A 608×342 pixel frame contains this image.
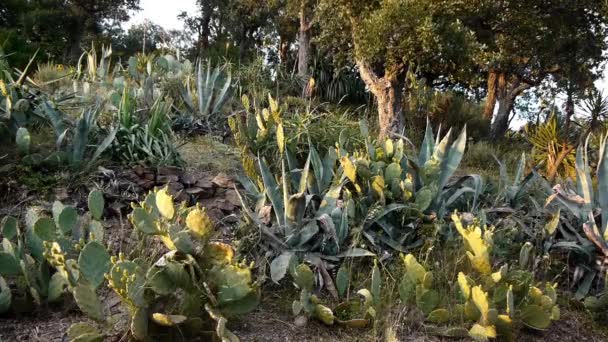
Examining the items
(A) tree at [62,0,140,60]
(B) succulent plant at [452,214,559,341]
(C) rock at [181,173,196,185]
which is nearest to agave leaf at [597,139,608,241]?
(B) succulent plant at [452,214,559,341]

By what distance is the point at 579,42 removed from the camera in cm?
1244

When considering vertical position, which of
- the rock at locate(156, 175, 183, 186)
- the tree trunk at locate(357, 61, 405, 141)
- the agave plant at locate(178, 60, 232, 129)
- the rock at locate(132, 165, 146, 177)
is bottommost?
the rock at locate(156, 175, 183, 186)

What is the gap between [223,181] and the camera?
4.89 meters

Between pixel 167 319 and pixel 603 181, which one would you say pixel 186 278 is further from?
pixel 603 181

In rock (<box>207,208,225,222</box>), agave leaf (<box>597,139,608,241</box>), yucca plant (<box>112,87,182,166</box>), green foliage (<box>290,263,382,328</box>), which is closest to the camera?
green foliage (<box>290,263,382,328</box>)

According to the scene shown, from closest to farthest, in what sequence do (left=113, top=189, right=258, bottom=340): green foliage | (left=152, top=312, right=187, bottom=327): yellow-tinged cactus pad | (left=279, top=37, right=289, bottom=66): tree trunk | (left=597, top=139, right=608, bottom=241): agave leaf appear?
1. (left=152, top=312, right=187, bottom=327): yellow-tinged cactus pad
2. (left=113, top=189, right=258, bottom=340): green foliage
3. (left=597, top=139, right=608, bottom=241): agave leaf
4. (left=279, top=37, right=289, bottom=66): tree trunk

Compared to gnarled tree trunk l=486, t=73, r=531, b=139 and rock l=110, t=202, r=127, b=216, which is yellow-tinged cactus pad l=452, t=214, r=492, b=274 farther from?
gnarled tree trunk l=486, t=73, r=531, b=139

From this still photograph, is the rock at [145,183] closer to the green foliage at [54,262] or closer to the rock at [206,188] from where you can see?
the rock at [206,188]

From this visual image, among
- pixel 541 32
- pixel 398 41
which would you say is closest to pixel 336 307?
pixel 398 41

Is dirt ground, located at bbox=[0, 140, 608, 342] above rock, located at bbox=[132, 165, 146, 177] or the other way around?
the other way around

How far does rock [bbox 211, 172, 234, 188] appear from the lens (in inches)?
191

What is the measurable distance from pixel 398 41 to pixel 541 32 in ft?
14.0

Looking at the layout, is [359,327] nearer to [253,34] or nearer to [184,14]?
[253,34]

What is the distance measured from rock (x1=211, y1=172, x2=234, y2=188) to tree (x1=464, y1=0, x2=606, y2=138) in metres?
7.00
